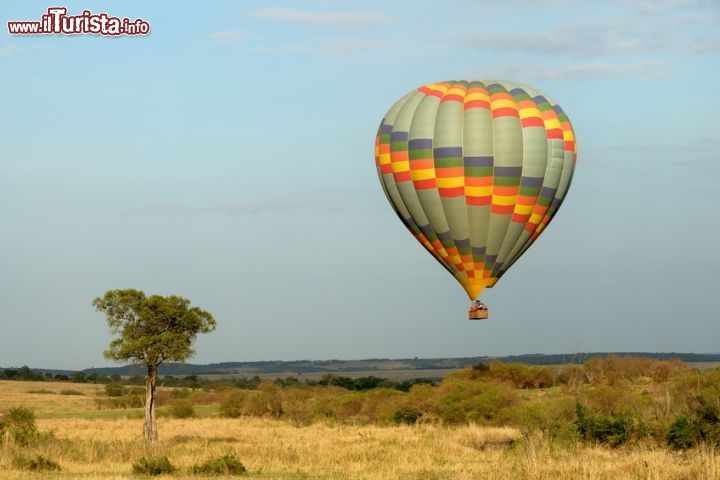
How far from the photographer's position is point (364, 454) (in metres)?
39.3

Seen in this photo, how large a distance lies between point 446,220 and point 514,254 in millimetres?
3826

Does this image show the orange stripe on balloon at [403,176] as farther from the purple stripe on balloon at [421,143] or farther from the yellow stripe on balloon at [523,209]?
the yellow stripe on balloon at [523,209]

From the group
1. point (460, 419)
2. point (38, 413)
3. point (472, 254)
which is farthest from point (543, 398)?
point (38, 413)

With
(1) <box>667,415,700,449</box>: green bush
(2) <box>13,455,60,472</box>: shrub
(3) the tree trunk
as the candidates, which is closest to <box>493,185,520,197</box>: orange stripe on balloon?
(1) <box>667,415,700,449</box>: green bush

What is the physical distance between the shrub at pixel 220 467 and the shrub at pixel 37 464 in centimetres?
470

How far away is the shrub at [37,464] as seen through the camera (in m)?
33.9

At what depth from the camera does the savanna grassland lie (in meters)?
33.0

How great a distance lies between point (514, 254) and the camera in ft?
165

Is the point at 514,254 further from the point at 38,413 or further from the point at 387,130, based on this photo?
the point at 38,413

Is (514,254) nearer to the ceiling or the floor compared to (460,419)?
nearer to the ceiling

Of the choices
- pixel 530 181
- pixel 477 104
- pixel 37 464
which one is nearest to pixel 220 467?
pixel 37 464

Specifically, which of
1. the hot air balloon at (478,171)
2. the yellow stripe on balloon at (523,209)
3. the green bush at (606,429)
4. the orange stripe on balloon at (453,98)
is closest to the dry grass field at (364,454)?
the green bush at (606,429)

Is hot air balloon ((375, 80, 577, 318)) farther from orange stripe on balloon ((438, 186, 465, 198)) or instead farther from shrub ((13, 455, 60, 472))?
shrub ((13, 455, 60, 472))

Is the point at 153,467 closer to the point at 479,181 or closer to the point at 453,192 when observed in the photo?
the point at 453,192
